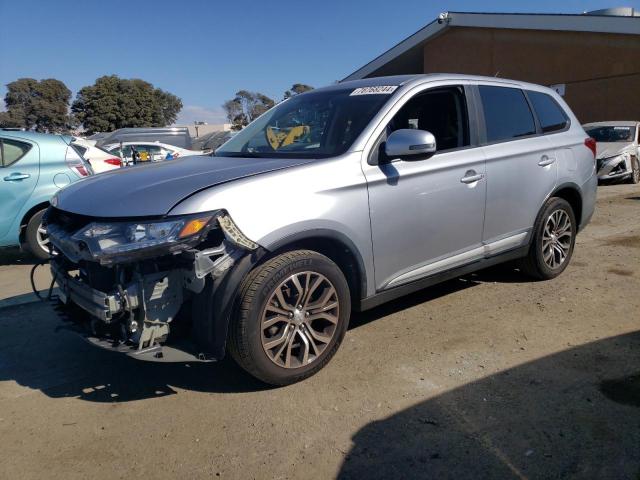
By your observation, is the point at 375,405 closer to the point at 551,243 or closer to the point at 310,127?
the point at 310,127

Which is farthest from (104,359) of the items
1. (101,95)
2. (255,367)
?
(101,95)

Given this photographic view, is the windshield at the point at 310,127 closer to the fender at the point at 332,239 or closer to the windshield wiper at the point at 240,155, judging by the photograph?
the windshield wiper at the point at 240,155

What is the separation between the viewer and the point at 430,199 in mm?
3508

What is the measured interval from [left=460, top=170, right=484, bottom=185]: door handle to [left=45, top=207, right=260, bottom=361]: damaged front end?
5.97 feet

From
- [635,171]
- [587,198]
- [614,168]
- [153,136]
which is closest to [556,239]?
[587,198]

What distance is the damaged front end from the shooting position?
2.54 m

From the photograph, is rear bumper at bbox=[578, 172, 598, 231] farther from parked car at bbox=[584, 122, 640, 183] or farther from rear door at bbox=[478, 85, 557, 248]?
parked car at bbox=[584, 122, 640, 183]

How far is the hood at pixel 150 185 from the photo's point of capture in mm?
2672

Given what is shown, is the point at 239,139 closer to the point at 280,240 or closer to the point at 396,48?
the point at 280,240

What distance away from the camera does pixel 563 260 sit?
4.90 meters

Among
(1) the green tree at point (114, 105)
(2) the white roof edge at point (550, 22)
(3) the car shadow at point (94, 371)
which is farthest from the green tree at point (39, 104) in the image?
(3) the car shadow at point (94, 371)

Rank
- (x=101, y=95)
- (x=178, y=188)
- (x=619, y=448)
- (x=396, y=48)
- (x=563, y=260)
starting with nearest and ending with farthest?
1. (x=619, y=448)
2. (x=178, y=188)
3. (x=563, y=260)
4. (x=396, y=48)
5. (x=101, y=95)

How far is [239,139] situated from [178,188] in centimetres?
159

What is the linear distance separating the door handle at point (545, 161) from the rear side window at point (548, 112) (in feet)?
0.93
